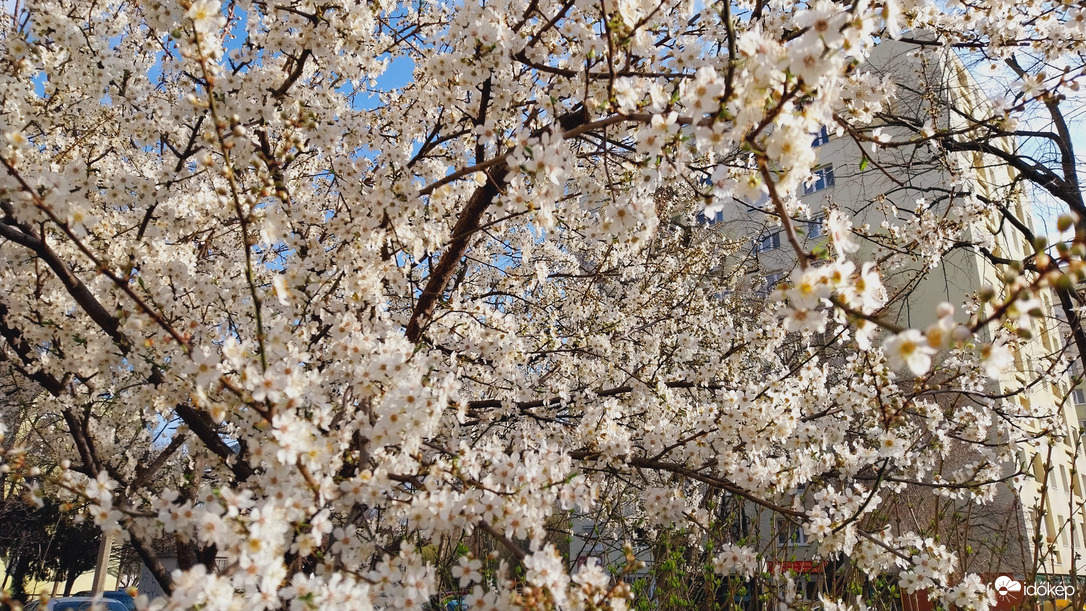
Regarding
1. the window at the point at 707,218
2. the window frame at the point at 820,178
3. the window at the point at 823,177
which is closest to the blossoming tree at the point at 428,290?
the window at the point at 707,218

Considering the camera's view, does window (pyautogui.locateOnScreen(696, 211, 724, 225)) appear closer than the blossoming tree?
No

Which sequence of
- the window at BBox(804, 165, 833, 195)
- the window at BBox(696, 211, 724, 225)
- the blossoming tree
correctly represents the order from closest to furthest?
the blossoming tree < the window at BBox(696, 211, 724, 225) < the window at BBox(804, 165, 833, 195)

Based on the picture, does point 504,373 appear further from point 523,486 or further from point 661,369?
point 523,486

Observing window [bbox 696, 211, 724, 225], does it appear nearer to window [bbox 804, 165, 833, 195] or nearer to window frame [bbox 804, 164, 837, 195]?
window frame [bbox 804, 164, 837, 195]

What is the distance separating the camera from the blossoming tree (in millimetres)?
1775

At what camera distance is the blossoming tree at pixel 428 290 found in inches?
69.9

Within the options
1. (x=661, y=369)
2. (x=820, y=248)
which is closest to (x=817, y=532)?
(x=820, y=248)

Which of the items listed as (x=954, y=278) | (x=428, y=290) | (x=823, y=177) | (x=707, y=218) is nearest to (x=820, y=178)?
(x=707, y=218)

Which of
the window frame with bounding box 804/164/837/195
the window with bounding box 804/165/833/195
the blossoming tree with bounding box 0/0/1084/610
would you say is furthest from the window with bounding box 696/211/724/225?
the window with bounding box 804/165/833/195

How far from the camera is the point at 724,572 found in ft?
10.6

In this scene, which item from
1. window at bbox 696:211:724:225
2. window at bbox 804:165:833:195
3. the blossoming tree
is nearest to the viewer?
the blossoming tree

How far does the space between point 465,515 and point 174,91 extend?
428 cm

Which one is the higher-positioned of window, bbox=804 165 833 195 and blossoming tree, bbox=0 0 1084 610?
window, bbox=804 165 833 195

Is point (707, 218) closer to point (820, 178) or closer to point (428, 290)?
point (820, 178)
